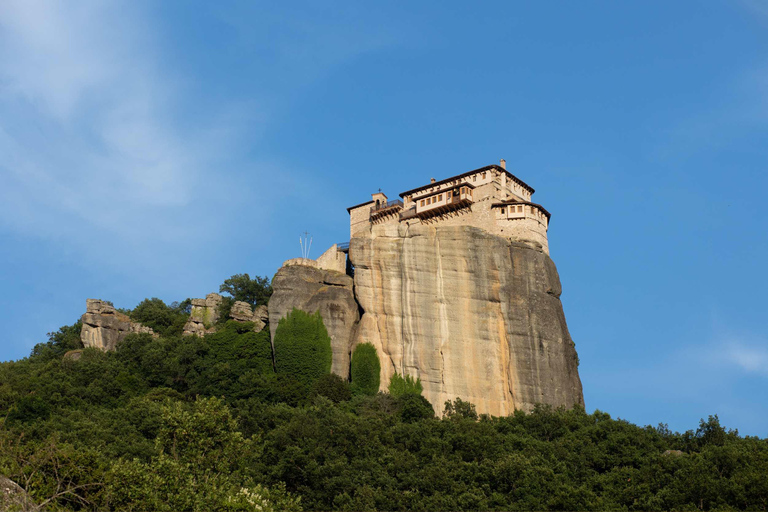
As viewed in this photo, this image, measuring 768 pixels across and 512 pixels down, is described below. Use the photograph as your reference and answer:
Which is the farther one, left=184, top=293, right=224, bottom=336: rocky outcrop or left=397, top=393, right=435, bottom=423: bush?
left=184, top=293, right=224, bottom=336: rocky outcrop

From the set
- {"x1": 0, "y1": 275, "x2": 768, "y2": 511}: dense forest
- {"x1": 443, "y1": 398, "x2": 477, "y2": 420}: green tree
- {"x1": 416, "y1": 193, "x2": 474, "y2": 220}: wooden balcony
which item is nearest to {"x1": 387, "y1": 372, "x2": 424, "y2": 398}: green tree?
{"x1": 0, "y1": 275, "x2": 768, "y2": 511}: dense forest

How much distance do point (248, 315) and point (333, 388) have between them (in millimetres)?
13673

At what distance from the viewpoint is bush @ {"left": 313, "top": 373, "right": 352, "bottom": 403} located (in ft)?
193

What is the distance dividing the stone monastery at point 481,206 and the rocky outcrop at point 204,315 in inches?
710

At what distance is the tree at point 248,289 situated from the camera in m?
76.8

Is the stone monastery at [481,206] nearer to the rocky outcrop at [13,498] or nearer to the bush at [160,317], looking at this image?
the bush at [160,317]

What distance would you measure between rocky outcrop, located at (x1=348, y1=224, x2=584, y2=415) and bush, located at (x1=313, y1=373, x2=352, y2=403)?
10.2ft

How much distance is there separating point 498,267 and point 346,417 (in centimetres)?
1870

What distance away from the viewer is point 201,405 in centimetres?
2956

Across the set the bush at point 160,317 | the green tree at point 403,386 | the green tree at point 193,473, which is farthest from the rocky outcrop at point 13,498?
the bush at point 160,317

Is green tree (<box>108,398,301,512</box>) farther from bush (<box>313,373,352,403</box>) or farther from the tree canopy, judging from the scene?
bush (<box>313,373,352,403</box>)

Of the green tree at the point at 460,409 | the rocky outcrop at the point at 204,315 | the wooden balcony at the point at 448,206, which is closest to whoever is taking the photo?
the green tree at the point at 460,409

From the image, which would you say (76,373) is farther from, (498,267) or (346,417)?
(498,267)

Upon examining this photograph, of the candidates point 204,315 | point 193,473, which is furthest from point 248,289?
point 193,473
